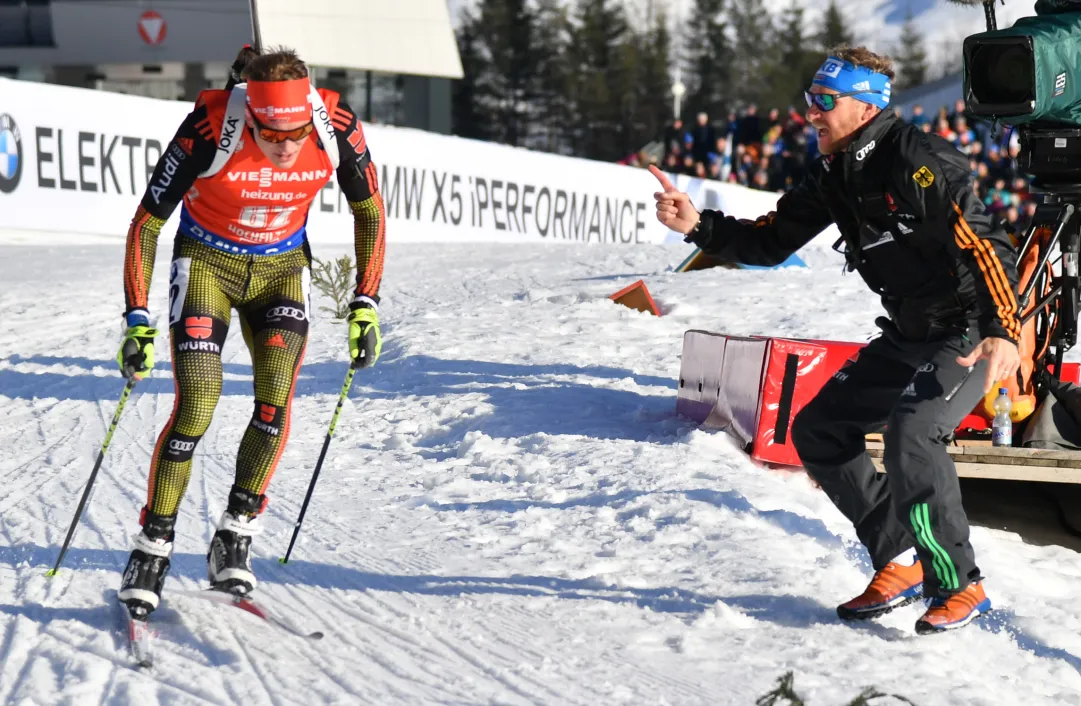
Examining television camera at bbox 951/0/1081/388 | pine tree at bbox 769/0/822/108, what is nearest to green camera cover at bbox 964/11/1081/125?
television camera at bbox 951/0/1081/388

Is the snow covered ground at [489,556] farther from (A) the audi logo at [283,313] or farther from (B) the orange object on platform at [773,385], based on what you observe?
(A) the audi logo at [283,313]

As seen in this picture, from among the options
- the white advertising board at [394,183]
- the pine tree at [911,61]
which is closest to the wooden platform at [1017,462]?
the white advertising board at [394,183]

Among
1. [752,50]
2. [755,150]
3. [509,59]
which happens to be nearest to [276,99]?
[755,150]

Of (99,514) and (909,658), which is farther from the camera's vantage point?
(99,514)

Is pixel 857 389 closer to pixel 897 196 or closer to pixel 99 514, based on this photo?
pixel 897 196

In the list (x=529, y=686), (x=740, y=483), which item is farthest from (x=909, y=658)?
(x=740, y=483)

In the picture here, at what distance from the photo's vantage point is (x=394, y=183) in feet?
55.7

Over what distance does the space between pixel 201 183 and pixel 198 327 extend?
47 cm

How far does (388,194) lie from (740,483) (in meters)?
11.5

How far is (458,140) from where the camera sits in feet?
58.5

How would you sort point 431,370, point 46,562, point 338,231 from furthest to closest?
point 338,231 → point 431,370 → point 46,562

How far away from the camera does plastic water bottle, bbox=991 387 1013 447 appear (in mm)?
6234

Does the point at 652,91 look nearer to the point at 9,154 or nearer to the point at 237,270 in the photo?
the point at 9,154

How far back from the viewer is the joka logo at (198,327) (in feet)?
14.3
